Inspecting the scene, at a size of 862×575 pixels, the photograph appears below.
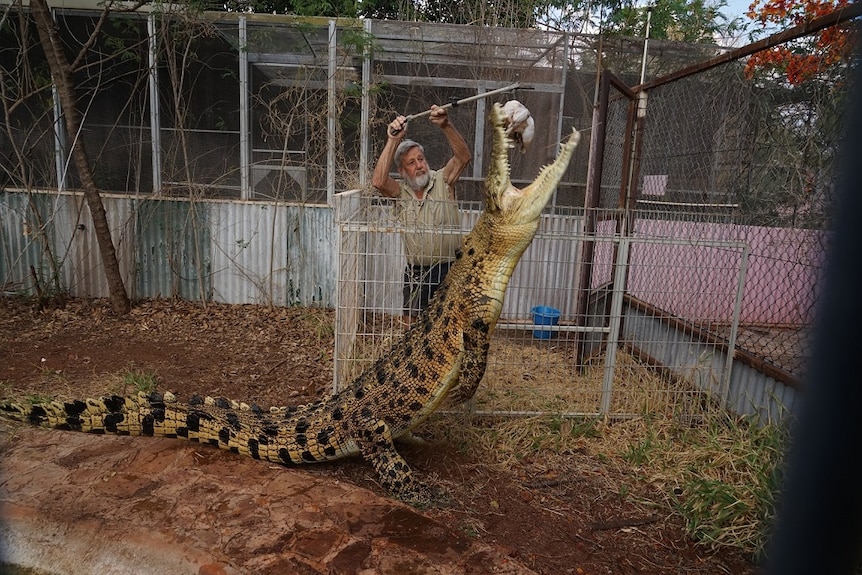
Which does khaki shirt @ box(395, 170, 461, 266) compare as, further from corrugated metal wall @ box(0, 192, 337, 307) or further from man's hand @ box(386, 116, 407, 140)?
corrugated metal wall @ box(0, 192, 337, 307)

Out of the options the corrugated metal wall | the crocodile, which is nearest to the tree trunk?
the corrugated metal wall

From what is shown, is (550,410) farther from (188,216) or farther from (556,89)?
(188,216)

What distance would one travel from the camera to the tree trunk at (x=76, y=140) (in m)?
5.04

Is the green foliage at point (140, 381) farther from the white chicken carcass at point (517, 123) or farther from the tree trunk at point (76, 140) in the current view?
the white chicken carcass at point (517, 123)

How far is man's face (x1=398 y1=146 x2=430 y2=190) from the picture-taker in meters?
3.68

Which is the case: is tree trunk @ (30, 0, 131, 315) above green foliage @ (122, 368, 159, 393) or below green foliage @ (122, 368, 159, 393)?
above

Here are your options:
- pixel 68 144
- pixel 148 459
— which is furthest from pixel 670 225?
pixel 68 144

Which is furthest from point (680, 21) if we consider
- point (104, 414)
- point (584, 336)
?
point (104, 414)

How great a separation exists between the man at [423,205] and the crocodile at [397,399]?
64 cm

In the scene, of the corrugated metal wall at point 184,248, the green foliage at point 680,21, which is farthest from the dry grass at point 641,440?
the green foliage at point 680,21

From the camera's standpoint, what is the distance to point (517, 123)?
2611 mm

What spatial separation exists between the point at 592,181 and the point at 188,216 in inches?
183

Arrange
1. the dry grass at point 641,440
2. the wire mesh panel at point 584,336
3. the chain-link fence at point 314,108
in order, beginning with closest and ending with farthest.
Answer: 1. the dry grass at point 641,440
2. the wire mesh panel at point 584,336
3. the chain-link fence at point 314,108

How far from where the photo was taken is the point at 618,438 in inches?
136
